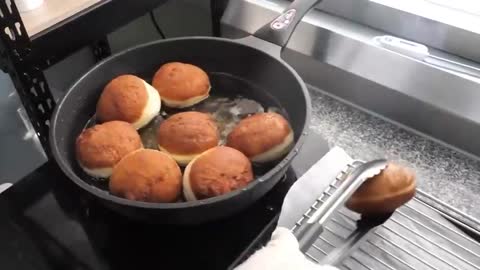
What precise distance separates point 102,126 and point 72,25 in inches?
5.8

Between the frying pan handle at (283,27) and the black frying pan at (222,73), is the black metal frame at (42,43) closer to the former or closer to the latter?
the black frying pan at (222,73)

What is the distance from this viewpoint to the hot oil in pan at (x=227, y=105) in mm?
618

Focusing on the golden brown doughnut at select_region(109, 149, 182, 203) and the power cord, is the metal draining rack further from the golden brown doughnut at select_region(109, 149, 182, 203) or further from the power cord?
the power cord

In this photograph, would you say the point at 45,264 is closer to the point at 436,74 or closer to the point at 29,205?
the point at 29,205

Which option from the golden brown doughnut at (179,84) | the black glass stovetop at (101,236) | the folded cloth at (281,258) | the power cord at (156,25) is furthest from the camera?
the power cord at (156,25)

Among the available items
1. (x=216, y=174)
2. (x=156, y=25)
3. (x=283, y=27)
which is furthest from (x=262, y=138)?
(x=156, y=25)

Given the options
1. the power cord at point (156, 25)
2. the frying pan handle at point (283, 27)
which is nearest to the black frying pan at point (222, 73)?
the frying pan handle at point (283, 27)

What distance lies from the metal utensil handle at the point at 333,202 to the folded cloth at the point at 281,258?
0.03 meters

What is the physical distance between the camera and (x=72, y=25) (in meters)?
0.61

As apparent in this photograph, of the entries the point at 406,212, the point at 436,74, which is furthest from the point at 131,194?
the point at 436,74

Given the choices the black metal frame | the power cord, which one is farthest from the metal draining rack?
the power cord

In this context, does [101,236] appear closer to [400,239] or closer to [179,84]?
[179,84]

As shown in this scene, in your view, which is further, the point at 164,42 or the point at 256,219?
the point at 164,42

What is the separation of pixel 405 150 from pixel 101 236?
1.46 ft
